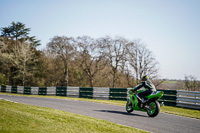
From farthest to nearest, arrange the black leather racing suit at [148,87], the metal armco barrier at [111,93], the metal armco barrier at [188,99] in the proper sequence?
1. the metal armco barrier at [111,93]
2. the metal armco barrier at [188,99]
3. the black leather racing suit at [148,87]

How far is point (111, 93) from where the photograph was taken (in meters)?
20.9

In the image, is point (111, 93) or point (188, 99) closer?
point (188, 99)

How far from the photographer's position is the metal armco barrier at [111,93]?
14500mm

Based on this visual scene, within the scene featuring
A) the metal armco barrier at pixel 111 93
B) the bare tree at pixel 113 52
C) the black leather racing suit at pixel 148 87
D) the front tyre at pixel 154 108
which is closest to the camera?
the front tyre at pixel 154 108

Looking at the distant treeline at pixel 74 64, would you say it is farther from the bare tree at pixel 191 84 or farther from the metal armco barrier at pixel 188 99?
the metal armco barrier at pixel 188 99

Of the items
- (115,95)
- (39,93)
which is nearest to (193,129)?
(115,95)

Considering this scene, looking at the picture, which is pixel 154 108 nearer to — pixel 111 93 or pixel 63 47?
pixel 111 93

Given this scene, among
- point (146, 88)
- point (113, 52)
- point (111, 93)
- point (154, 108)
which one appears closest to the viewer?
point (154, 108)

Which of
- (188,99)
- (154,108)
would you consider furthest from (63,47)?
(154,108)

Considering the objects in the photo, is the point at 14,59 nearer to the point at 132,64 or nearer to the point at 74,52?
the point at 74,52

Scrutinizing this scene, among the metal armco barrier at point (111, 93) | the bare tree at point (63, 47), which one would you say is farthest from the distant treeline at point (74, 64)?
the metal armco barrier at point (111, 93)

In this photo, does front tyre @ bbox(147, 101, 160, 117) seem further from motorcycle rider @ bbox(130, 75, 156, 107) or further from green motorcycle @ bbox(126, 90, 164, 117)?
motorcycle rider @ bbox(130, 75, 156, 107)

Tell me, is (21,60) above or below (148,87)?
above

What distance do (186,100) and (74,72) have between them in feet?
138
